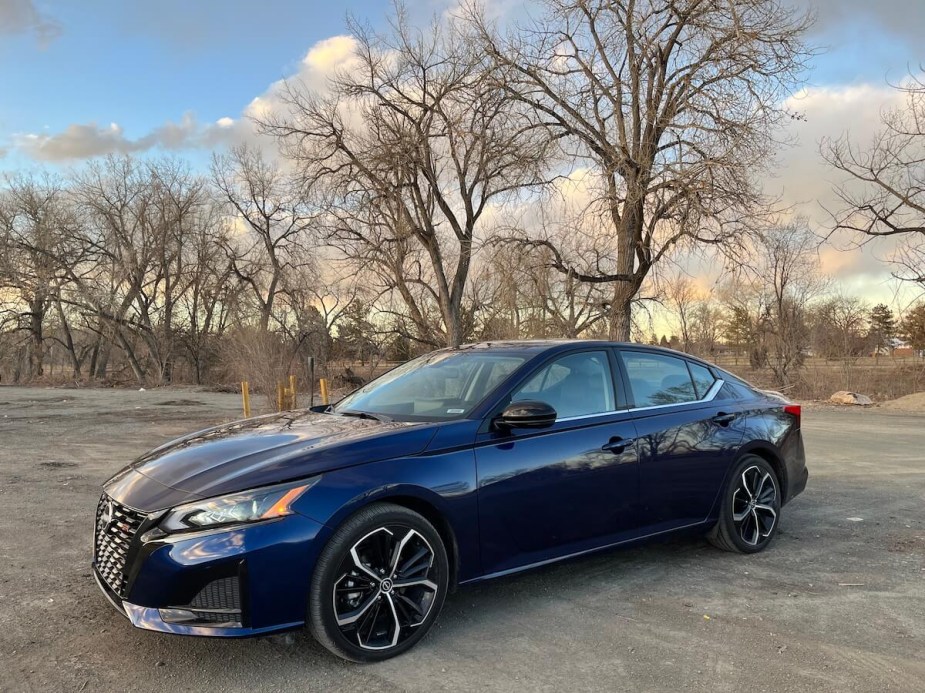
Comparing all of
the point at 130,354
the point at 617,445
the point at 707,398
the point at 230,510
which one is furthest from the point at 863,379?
the point at 130,354

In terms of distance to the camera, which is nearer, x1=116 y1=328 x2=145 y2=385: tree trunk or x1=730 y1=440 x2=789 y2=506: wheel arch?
x1=730 y1=440 x2=789 y2=506: wheel arch

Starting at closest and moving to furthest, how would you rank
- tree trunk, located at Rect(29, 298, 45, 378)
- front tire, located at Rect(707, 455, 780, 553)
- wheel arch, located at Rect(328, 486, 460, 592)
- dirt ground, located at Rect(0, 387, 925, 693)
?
dirt ground, located at Rect(0, 387, 925, 693) → wheel arch, located at Rect(328, 486, 460, 592) → front tire, located at Rect(707, 455, 780, 553) → tree trunk, located at Rect(29, 298, 45, 378)

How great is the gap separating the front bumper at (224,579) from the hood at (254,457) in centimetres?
22

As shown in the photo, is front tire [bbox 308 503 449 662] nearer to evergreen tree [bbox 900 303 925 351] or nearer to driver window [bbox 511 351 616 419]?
driver window [bbox 511 351 616 419]

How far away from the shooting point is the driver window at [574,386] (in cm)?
424

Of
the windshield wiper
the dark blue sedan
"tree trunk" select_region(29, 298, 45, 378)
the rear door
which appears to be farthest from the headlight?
"tree trunk" select_region(29, 298, 45, 378)

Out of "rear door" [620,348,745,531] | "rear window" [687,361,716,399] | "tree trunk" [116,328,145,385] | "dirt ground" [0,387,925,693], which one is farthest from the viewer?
"tree trunk" [116,328,145,385]

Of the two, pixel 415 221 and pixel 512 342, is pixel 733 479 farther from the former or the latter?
pixel 415 221

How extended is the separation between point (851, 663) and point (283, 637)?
2816mm

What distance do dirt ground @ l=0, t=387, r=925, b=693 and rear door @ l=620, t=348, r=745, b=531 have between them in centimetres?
47

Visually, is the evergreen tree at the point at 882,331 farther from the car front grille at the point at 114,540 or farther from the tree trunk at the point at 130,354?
the tree trunk at the point at 130,354

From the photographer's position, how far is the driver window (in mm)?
4242

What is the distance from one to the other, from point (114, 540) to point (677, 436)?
345 cm

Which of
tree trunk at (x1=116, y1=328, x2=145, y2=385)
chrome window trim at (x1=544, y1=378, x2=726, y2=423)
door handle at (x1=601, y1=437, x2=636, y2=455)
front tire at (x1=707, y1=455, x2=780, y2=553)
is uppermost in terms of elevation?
tree trunk at (x1=116, y1=328, x2=145, y2=385)
